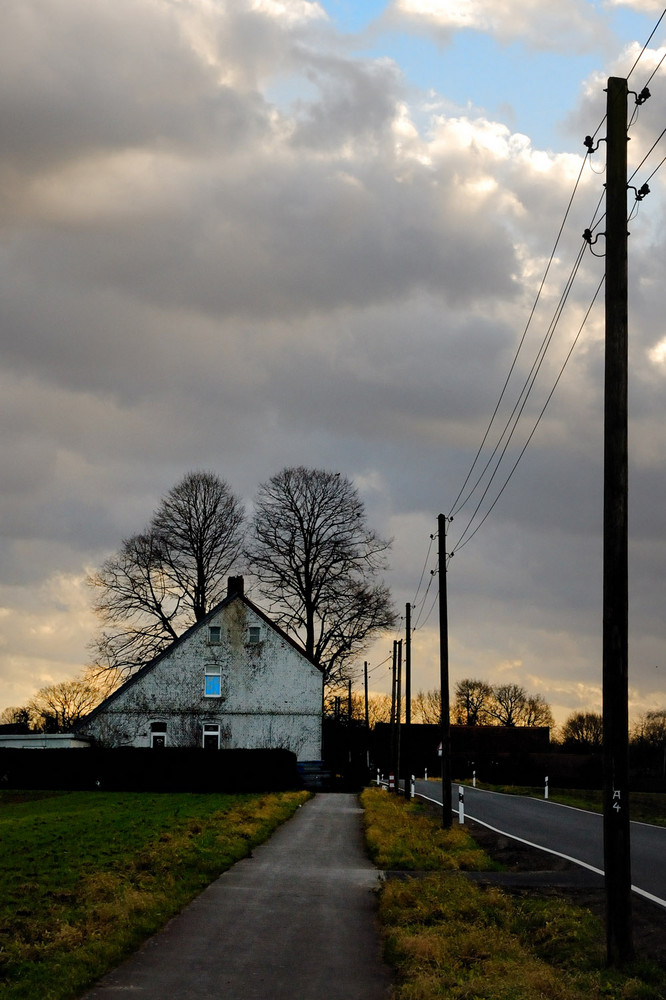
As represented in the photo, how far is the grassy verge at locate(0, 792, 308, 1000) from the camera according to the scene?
10.4 meters

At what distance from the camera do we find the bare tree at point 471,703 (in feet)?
422

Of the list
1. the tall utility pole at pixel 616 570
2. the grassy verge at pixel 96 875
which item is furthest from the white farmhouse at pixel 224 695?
the tall utility pole at pixel 616 570

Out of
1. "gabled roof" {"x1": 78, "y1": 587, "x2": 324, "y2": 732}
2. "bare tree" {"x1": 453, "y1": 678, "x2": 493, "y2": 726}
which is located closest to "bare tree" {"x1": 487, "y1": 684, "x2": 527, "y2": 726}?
"bare tree" {"x1": 453, "y1": 678, "x2": 493, "y2": 726}

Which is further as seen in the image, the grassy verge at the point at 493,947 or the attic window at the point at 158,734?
the attic window at the point at 158,734

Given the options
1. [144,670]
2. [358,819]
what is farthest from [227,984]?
[144,670]

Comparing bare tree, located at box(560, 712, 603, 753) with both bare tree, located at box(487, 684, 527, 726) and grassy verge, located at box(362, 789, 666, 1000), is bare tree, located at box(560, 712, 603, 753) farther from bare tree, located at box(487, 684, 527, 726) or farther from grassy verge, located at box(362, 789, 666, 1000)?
A: grassy verge, located at box(362, 789, 666, 1000)

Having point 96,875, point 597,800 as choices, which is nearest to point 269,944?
point 96,875

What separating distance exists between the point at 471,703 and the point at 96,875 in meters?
116

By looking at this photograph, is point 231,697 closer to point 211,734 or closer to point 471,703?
point 211,734

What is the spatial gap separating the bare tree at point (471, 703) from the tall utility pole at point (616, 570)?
11846 cm

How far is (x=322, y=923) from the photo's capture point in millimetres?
13625

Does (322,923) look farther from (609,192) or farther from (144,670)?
(144,670)

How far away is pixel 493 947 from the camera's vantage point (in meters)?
11.4

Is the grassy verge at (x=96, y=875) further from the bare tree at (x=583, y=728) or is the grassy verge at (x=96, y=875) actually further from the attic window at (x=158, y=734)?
the bare tree at (x=583, y=728)
